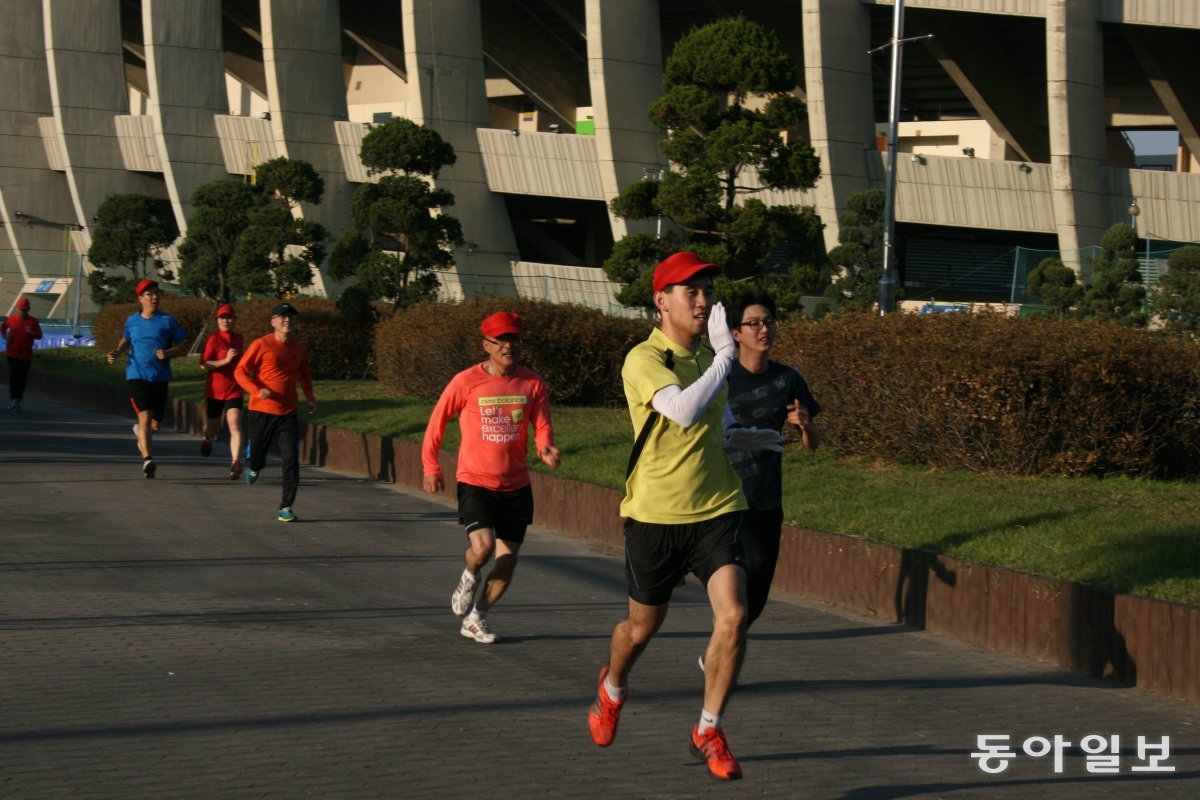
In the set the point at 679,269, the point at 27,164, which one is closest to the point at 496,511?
the point at 679,269

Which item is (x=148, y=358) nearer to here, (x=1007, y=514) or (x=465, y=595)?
(x=465, y=595)

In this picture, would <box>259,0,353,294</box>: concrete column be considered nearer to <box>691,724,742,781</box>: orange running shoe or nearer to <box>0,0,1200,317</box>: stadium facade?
<box>0,0,1200,317</box>: stadium facade

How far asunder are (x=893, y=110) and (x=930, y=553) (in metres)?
19.7

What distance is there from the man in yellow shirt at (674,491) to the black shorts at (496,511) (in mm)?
2758

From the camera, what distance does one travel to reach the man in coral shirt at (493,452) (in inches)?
347

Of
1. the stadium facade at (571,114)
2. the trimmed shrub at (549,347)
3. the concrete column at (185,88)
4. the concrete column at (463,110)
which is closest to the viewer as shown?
→ the trimmed shrub at (549,347)

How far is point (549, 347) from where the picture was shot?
22125mm

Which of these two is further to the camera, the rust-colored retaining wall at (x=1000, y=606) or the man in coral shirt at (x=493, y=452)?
the man in coral shirt at (x=493, y=452)

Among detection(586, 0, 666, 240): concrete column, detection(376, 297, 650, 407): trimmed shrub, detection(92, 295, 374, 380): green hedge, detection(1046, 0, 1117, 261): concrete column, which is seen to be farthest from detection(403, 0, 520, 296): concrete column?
detection(376, 297, 650, 407): trimmed shrub

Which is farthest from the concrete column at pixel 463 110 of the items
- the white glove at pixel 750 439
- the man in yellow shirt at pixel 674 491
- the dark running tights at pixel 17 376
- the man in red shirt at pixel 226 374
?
the man in yellow shirt at pixel 674 491

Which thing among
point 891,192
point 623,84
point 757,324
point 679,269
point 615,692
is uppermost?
point 623,84

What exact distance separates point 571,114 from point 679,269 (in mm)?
45650

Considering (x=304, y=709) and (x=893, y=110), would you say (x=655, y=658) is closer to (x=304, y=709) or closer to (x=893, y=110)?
(x=304, y=709)

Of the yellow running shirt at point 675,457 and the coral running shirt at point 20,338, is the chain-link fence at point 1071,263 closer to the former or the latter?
the coral running shirt at point 20,338
